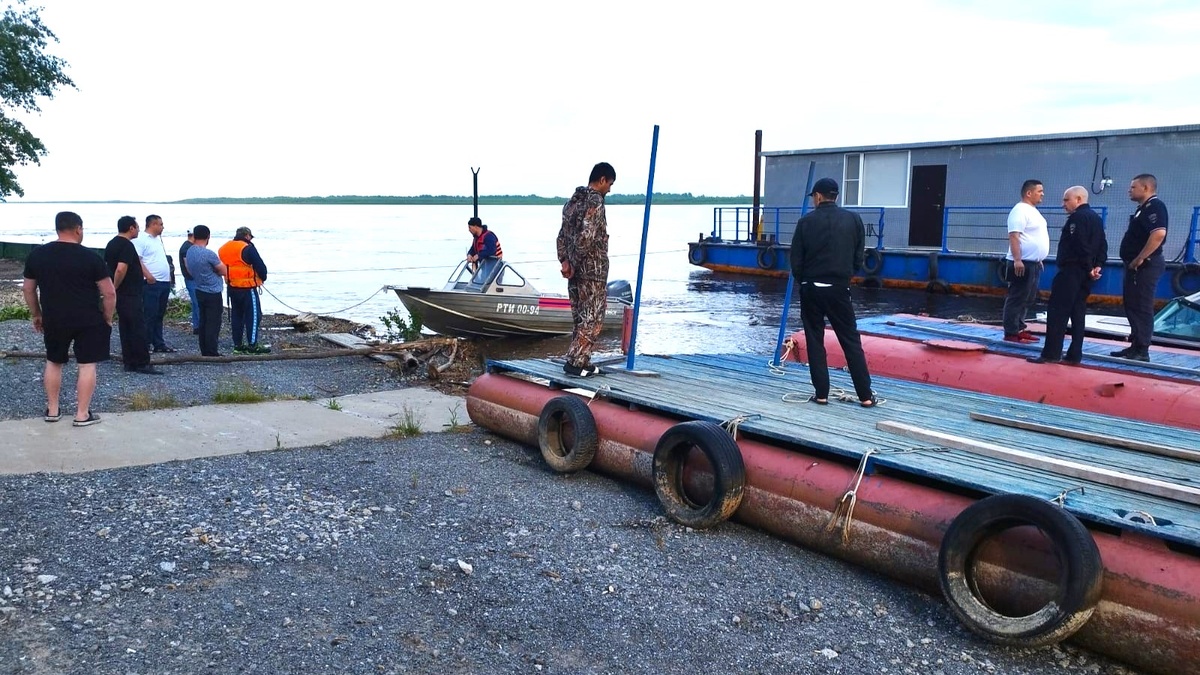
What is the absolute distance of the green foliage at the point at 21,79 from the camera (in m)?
30.8

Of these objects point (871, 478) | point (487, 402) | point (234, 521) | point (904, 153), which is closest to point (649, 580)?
point (871, 478)

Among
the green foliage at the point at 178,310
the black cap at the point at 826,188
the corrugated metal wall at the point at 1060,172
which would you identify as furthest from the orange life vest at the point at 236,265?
the corrugated metal wall at the point at 1060,172

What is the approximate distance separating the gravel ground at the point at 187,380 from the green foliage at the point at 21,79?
22443mm

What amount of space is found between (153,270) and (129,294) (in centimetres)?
152

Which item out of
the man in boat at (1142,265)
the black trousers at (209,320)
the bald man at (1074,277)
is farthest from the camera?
the black trousers at (209,320)

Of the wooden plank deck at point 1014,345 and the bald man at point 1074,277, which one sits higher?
the bald man at point 1074,277

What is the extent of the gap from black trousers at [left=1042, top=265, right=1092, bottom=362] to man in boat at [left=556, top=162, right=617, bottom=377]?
344 centimetres

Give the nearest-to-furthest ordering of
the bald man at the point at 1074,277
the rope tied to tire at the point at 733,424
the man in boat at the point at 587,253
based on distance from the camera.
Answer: the rope tied to tire at the point at 733,424
the man in boat at the point at 587,253
the bald man at the point at 1074,277

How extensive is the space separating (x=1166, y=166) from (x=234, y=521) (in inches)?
877

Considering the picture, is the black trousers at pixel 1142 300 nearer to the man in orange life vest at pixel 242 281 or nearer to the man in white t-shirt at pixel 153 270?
the man in orange life vest at pixel 242 281

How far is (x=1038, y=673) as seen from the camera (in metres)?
3.91

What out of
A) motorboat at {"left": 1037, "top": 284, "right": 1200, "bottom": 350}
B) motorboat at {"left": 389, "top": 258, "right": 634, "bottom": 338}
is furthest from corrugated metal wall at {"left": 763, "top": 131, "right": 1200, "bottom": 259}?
motorboat at {"left": 1037, "top": 284, "right": 1200, "bottom": 350}

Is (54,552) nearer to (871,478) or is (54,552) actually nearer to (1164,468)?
(871,478)

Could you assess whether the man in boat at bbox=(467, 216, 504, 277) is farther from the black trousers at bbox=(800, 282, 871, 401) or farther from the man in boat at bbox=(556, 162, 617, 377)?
the black trousers at bbox=(800, 282, 871, 401)
